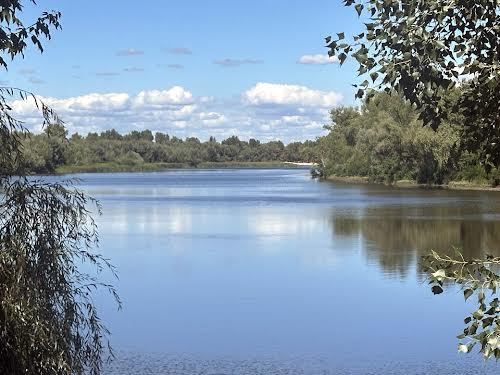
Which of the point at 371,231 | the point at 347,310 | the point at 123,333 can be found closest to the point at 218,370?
the point at 123,333

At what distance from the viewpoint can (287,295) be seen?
15.6 meters

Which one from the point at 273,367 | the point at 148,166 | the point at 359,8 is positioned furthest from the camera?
the point at 148,166

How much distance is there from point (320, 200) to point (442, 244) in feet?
75.2

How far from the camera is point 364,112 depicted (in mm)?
79500

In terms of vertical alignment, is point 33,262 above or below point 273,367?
above

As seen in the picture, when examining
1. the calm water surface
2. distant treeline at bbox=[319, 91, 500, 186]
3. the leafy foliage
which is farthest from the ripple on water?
distant treeline at bbox=[319, 91, 500, 186]

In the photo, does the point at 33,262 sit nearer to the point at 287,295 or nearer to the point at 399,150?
the point at 287,295

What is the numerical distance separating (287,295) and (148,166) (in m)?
137

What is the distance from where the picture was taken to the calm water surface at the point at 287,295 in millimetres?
10836

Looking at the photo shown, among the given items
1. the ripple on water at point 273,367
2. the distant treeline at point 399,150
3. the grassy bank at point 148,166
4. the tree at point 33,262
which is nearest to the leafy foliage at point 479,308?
the tree at point 33,262

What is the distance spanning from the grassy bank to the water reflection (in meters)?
70.2

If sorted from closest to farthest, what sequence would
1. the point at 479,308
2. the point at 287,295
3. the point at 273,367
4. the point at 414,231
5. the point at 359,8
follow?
1. the point at 479,308
2. the point at 359,8
3. the point at 273,367
4. the point at 287,295
5. the point at 414,231

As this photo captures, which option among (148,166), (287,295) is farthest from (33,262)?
(148,166)

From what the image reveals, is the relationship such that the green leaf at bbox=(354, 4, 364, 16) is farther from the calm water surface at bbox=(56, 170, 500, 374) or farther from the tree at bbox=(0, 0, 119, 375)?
the calm water surface at bbox=(56, 170, 500, 374)
